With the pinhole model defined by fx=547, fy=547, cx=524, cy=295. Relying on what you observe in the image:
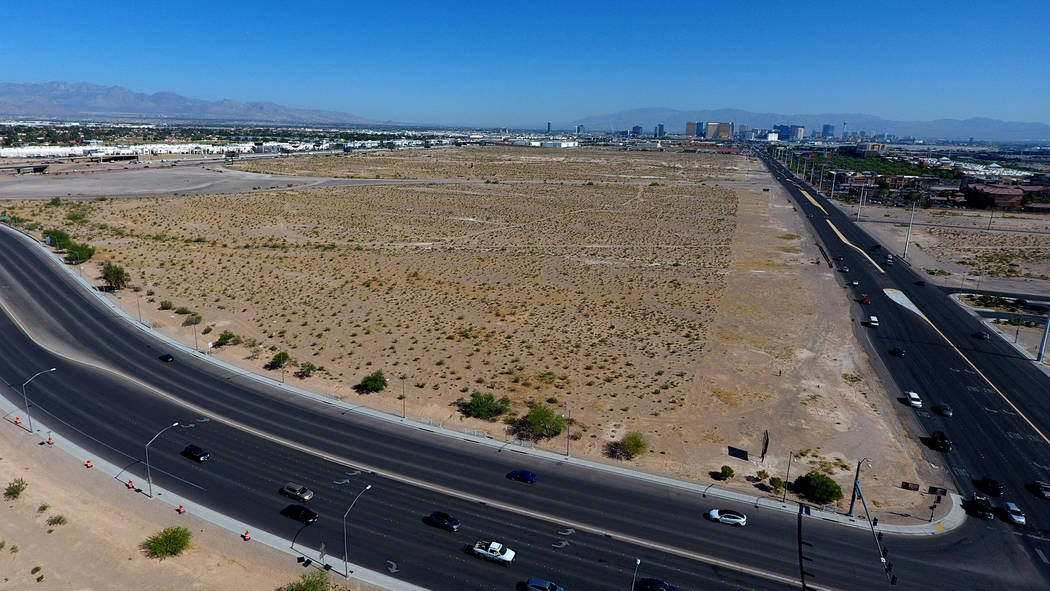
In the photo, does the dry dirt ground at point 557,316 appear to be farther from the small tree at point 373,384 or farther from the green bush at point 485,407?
the small tree at point 373,384

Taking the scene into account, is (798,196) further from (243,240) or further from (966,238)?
(243,240)

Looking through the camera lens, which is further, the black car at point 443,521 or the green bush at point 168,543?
the black car at point 443,521

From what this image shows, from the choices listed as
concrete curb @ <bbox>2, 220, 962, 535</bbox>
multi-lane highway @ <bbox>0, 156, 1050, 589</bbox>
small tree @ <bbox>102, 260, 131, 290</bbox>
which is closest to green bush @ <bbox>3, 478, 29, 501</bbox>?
multi-lane highway @ <bbox>0, 156, 1050, 589</bbox>

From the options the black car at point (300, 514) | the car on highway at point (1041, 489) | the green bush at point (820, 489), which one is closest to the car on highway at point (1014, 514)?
the car on highway at point (1041, 489)

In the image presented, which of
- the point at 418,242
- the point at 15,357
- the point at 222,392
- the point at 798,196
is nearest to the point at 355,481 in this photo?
the point at 222,392

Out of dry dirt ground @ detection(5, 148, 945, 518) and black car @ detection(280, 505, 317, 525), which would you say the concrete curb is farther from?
black car @ detection(280, 505, 317, 525)

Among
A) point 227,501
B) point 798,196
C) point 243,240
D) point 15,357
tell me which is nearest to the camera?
point 227,501
